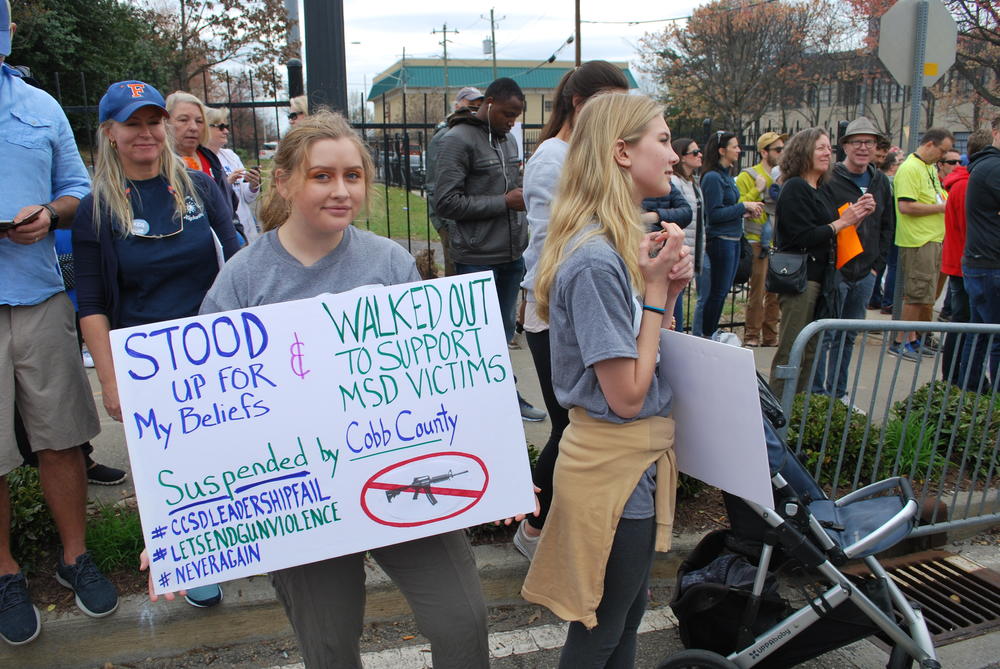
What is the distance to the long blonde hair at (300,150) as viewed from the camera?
209cm

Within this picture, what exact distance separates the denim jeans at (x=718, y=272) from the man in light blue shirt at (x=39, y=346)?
188 inches

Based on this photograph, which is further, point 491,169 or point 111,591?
point 491,169

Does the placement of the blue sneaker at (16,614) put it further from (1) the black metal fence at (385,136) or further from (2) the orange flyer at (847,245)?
(2) the orange flyer at (847,245)

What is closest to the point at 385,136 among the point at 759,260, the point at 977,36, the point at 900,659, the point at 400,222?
the point at 759,260

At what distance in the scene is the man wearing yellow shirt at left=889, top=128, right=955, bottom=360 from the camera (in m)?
6.96

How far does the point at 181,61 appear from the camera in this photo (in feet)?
67.7

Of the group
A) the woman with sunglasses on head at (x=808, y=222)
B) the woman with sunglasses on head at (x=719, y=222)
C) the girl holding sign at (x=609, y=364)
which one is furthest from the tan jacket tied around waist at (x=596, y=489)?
the woman with sunglasses on head at (x=719, y=222)

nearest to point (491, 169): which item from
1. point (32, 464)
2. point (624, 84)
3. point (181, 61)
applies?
point (624, 84)

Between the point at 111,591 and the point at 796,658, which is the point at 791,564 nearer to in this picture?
the point at 796,658

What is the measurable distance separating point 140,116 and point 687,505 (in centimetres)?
289

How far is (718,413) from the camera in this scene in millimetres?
2148

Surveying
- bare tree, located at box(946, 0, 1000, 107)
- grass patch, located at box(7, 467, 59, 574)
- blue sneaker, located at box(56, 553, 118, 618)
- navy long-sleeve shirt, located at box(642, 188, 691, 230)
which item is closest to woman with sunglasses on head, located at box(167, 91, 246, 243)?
grass patch, located at box(7, 467, 59, 574)

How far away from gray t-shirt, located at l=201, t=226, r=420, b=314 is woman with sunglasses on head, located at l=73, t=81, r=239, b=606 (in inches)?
32.4

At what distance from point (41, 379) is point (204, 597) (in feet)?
3.32
